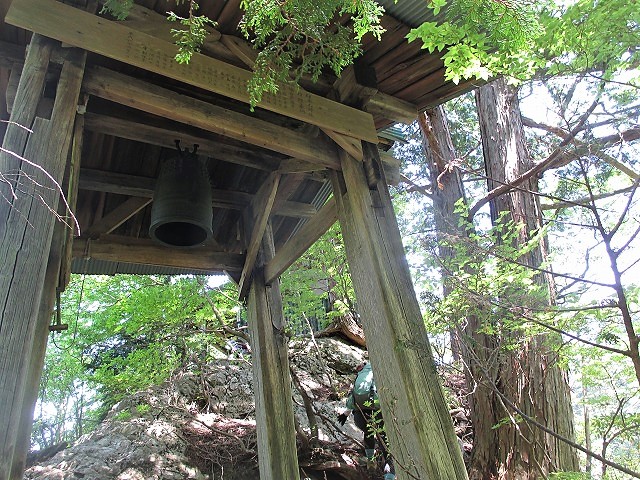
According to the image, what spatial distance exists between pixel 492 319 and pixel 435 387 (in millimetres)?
2287

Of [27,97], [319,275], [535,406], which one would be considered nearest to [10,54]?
[27,97]

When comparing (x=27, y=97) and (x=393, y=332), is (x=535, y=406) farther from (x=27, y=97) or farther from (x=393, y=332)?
(x=27, y=97)

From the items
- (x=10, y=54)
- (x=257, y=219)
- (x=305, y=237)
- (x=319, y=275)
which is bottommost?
(x=305, y=237)

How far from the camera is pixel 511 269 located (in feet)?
14.0

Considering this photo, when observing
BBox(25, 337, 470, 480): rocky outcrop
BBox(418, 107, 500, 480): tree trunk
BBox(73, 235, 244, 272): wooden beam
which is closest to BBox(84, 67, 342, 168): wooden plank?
BBox(73, 235, 244, 272): wooden beam

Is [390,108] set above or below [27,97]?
above

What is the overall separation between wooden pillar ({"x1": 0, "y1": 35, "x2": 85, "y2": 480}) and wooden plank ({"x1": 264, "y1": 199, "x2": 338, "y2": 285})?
1680 millimetres

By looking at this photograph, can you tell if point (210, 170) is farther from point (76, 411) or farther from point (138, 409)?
point (76, 411)

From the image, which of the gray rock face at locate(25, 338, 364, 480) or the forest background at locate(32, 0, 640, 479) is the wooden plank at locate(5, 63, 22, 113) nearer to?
the forest background at locate(32, 0, 640, 479)

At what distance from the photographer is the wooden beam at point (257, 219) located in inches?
143

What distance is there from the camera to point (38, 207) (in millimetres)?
1814

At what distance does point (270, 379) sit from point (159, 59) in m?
2.55

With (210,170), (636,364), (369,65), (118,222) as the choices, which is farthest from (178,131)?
(636,364)

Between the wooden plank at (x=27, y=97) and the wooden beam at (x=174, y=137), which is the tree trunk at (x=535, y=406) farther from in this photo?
the wooden plank at (x=27, y=97)
